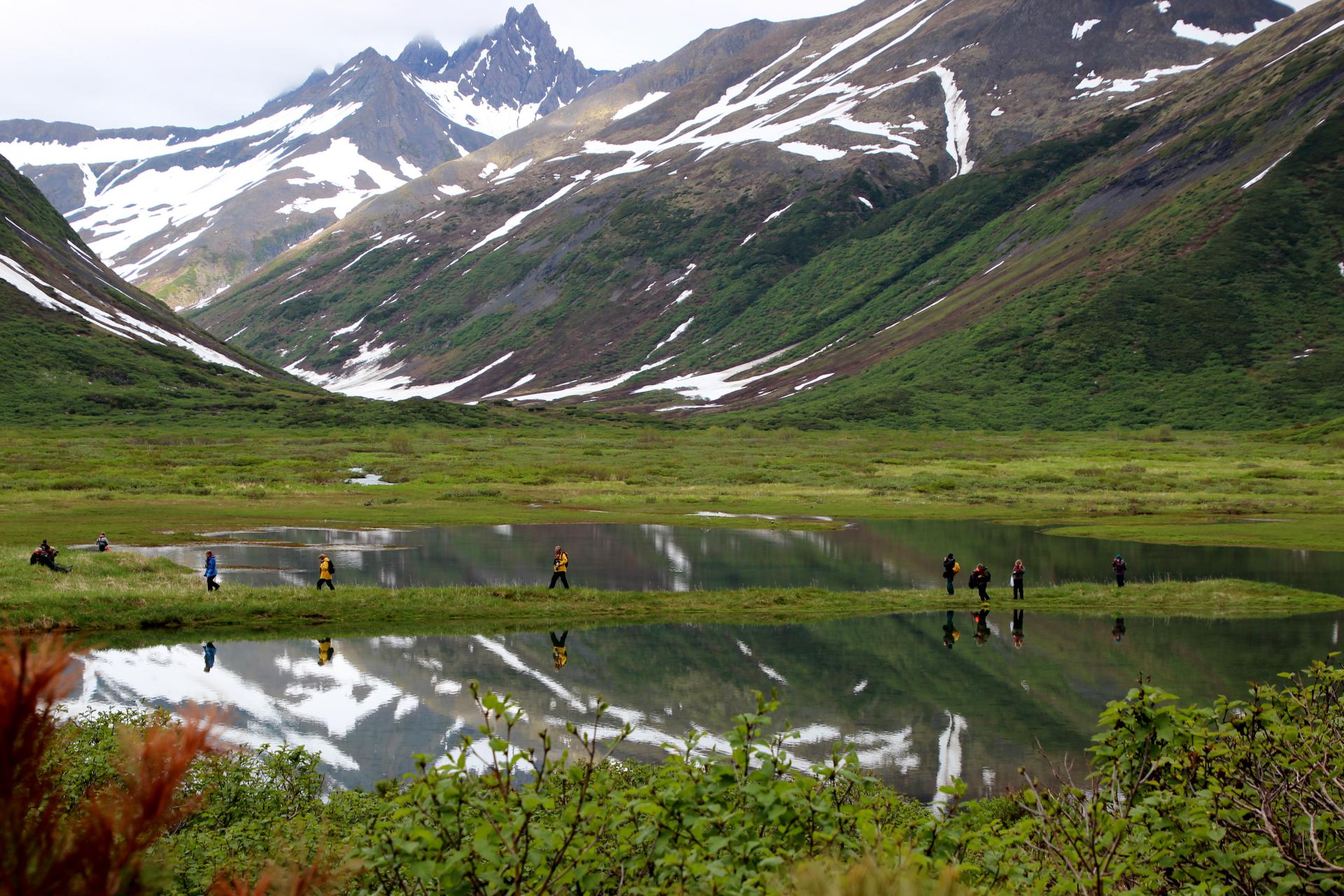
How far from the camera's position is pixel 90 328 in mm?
181250

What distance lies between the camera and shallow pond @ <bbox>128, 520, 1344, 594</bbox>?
4999 centimetres

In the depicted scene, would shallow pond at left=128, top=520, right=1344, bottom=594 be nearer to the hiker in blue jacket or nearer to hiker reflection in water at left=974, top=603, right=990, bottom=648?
the hiker in blue jacket

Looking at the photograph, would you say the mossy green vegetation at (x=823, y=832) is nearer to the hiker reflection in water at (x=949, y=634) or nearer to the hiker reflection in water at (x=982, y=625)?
the hiker reflection in water at (x=949, y=634)

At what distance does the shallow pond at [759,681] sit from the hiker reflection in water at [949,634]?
0.71 ft

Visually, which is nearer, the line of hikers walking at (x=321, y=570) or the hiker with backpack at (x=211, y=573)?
the hiker with backpack at (x=211, y=573)

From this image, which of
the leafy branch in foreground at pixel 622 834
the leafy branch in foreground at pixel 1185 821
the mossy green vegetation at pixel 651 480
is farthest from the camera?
the mossy green vegetation at pixel 651 480

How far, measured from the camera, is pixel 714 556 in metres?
58.2

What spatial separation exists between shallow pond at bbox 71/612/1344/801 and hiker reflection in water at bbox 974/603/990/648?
0.65 ft

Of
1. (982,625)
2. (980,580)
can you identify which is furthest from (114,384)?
(982,625)

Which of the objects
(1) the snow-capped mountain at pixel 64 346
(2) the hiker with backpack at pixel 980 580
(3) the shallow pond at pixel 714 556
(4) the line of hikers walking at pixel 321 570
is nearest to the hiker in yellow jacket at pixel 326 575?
(4) the line of hikers walking at pixel 321 570

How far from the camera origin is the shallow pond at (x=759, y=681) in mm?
25578

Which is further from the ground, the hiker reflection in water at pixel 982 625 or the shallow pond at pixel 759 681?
the shallow pond at pixel 759 681

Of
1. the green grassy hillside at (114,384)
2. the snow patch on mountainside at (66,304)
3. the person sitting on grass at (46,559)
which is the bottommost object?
the person sitting on grass at (46,559)

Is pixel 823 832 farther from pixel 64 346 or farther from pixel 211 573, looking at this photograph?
pixel 64 346
